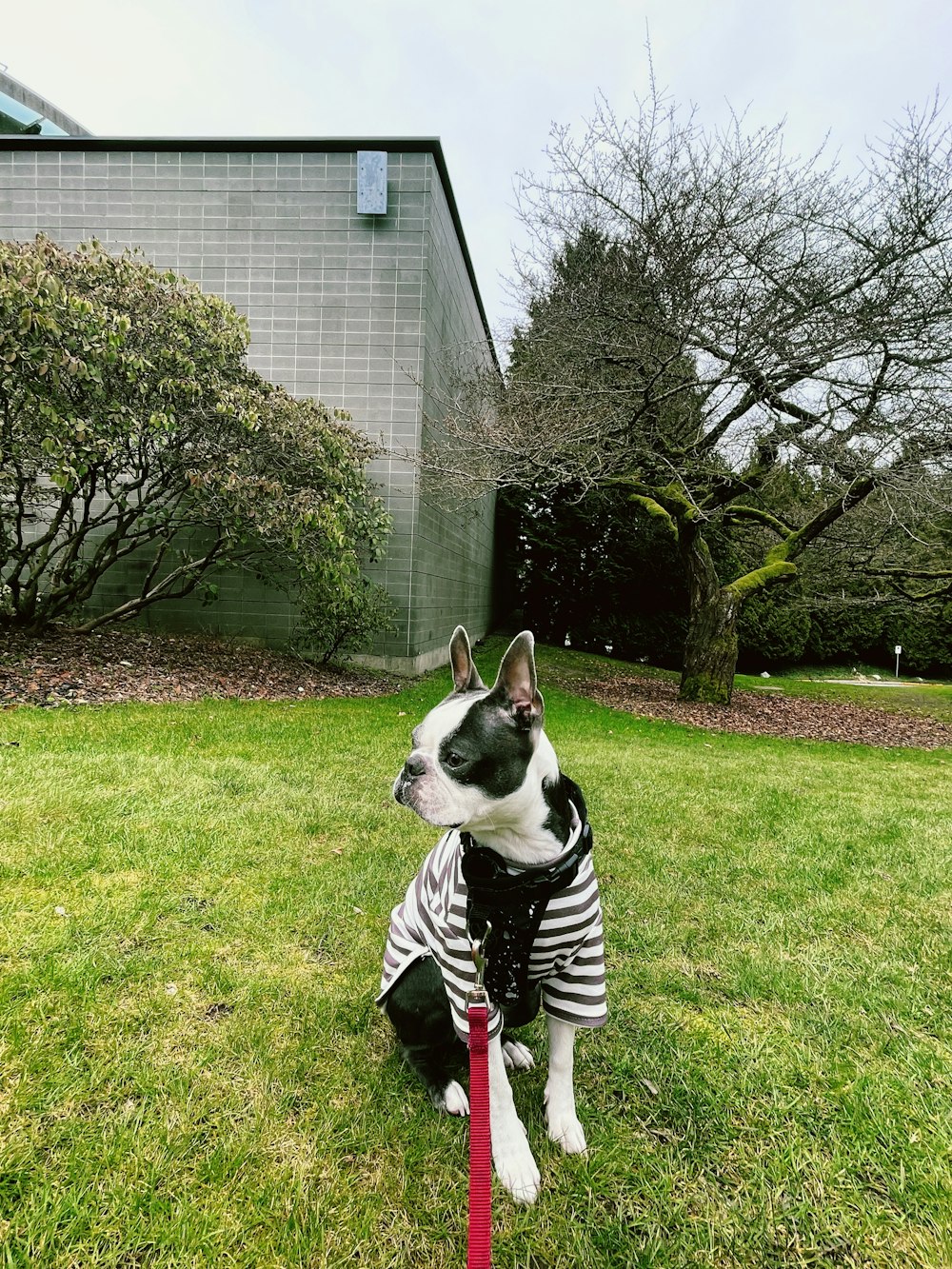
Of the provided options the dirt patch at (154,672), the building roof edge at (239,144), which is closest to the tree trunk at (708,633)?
the dirt patch at (154,672)

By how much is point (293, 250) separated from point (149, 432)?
14.0 ft

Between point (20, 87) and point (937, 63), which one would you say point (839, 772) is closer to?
point (937, 63)

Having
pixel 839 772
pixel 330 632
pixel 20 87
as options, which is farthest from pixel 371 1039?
pixel 20 87

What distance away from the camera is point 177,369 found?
21.8 feet

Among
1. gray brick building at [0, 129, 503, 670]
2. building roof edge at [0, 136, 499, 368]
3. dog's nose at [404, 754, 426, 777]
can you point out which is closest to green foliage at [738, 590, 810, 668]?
gray brick building at [0, 129, 503, 670]

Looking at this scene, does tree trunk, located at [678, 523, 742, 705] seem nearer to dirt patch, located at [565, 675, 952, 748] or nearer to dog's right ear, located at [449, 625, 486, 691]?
dirt patch, located at [565, 675, 952, 748]

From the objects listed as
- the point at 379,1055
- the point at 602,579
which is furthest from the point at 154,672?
the point at 602,579

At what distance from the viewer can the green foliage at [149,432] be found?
5715 millimetres

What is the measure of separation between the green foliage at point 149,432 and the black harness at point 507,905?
237 inches

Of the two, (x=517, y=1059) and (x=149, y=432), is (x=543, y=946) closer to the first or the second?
(x=517, y=1059)

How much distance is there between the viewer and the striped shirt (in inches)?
55.8

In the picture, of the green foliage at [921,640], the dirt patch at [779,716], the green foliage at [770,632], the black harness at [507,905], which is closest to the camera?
the black harness at [507,905]

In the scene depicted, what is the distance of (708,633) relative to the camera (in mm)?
9977

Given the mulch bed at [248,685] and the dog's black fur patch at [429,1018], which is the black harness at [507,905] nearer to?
the dog's black fur patch at [429,1018]
